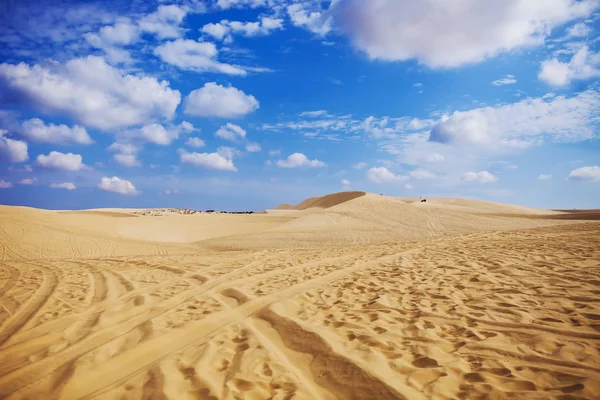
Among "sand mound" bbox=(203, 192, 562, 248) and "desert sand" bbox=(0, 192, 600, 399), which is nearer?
"desert sand" bbox=(0, 192, 600, 399)

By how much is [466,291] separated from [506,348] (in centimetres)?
240

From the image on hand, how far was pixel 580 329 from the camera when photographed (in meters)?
4.11

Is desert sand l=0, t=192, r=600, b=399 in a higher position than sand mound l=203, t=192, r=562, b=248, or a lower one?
lower

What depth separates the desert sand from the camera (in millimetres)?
3285

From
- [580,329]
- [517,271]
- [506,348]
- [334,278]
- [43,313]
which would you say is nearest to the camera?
[506,348]

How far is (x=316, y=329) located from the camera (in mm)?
4664

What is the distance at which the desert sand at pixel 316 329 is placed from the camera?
3.29m

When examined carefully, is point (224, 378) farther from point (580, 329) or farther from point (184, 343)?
point (580, 329)

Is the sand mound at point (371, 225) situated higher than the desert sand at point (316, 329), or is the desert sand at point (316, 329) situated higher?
the sand mound at point (371, 225)

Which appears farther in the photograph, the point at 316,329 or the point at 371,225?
the point at 371,225

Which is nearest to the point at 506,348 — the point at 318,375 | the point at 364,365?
the point at 364,365

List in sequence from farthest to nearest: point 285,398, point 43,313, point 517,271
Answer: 1. point 517,271
2. point 43,313
3. point 285,398

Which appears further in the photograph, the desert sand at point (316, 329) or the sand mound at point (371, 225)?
the sand mound at point (371, 225)

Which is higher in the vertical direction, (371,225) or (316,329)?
(371,225)
